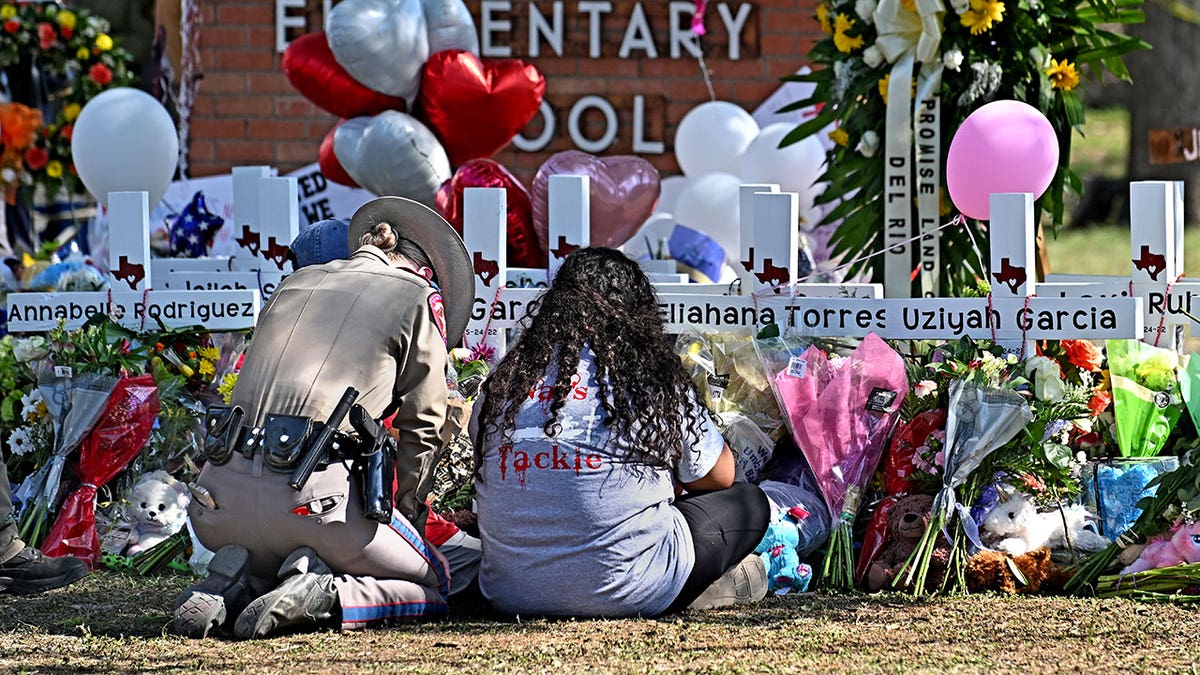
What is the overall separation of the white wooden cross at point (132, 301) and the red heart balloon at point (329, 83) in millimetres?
1764

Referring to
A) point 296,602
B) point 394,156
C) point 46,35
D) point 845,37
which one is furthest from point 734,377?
point 46,35

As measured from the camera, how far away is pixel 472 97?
22.1 ft

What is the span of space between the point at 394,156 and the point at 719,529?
121 inches

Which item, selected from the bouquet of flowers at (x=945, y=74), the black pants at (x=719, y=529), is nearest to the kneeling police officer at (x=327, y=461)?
the black pants at (x=719, y=529)

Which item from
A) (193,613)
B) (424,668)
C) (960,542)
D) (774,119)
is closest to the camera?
(424,668)

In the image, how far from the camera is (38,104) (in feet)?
30.4

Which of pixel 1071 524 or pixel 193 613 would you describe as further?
pixel 1071 524

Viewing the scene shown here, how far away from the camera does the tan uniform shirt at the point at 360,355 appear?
12.9 feet

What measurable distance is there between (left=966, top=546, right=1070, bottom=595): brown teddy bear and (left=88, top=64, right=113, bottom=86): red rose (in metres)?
6.47

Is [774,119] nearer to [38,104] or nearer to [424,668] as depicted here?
A: [38,104]

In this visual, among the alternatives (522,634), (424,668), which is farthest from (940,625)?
(424,668)

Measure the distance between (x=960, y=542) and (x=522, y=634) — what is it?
1.27 m

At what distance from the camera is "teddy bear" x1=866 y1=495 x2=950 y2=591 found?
4.29 meters

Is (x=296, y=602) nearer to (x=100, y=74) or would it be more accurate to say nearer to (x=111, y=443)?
(x=111, y=443)
